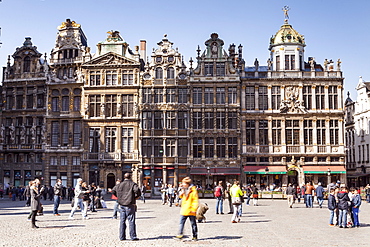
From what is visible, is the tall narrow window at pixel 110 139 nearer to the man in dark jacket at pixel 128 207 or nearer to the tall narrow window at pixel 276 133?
the tall narrow window at pixel 276 133

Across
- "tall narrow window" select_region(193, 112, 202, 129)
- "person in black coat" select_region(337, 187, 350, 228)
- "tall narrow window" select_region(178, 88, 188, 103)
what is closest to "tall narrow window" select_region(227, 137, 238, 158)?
"tall narrow window" select_region(193, 112, 202, 129)

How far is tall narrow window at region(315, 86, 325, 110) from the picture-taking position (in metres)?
53.8

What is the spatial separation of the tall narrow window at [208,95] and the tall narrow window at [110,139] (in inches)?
415

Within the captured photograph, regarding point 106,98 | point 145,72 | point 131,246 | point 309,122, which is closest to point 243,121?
point 309,122

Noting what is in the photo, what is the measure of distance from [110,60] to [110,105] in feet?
16.3

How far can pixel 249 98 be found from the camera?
178 feet

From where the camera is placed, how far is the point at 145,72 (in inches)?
2165

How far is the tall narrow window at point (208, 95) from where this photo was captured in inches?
2141

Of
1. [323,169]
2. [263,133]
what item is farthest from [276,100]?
[323,169]

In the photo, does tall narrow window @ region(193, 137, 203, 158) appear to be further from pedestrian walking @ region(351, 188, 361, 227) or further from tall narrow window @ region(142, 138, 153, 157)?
pedestrian walking @ region(351, 188, 361, 227)

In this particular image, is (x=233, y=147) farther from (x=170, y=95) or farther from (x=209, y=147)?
(x=170, y=95)

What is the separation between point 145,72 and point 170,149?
29.1ft

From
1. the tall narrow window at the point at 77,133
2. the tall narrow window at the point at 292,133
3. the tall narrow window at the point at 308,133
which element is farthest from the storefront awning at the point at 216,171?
the tall narrow window at the point at 77,133

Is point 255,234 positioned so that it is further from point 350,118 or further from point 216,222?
point 350,118
